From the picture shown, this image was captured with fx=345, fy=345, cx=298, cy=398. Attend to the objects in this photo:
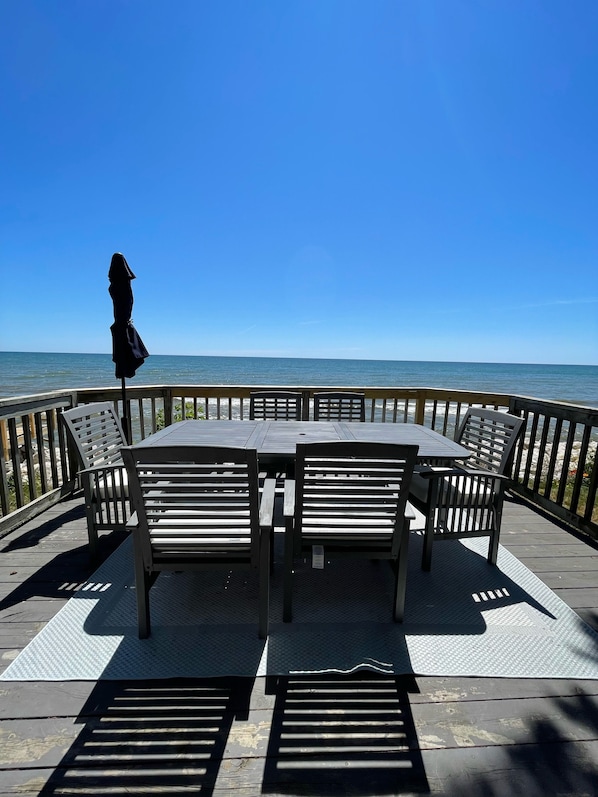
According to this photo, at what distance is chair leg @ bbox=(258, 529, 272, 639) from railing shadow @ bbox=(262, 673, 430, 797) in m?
0.23

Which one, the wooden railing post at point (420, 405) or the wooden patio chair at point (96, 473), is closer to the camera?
the wooden patio chair at point (96, 473)

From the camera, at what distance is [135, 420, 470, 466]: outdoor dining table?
6.93 feet

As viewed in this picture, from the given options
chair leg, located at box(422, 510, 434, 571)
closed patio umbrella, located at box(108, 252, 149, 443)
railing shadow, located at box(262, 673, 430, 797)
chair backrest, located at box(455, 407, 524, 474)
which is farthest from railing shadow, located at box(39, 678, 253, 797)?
closed patio umbrella, located at box(108, 252, 149, 443)

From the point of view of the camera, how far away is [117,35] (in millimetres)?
4020

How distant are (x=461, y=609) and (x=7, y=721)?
2.00 metres

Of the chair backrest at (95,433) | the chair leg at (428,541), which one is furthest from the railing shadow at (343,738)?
the chair backrest at (95,433)

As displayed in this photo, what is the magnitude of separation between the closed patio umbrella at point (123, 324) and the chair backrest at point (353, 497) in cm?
210

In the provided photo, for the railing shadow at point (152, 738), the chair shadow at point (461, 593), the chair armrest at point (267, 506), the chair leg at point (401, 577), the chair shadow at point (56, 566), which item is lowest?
the chair shadow at point (56, 566)

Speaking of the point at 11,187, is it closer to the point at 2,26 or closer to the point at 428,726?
the point at 2,26

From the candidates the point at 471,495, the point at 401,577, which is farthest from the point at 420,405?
the point at 401,577

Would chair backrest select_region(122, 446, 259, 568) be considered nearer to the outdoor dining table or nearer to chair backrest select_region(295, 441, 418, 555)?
chair backrest select_region(295, 441, 418, 555)

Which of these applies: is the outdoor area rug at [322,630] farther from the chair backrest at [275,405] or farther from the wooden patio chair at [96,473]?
the chair backrest at [275,405]

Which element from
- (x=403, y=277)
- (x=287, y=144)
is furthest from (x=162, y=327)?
(x=287, y=144)

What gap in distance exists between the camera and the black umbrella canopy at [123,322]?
2.99 m
